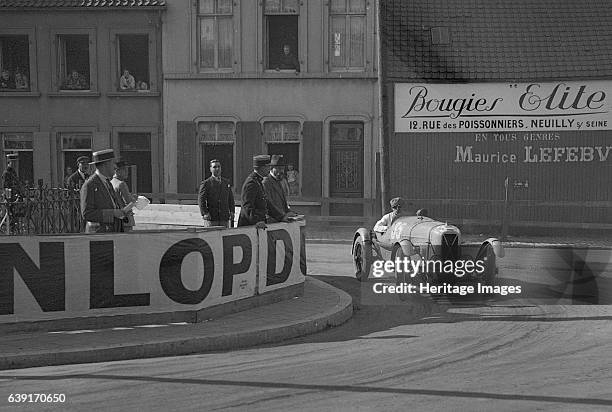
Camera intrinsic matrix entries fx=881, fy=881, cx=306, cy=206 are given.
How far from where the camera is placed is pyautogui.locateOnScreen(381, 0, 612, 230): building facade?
24.1 m

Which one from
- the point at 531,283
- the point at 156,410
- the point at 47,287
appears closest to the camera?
the point at 156,410

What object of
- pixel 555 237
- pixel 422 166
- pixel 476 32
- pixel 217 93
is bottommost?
pixel 555 237

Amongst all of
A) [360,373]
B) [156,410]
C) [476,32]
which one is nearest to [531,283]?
[360,373]

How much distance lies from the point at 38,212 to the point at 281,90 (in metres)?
13.1

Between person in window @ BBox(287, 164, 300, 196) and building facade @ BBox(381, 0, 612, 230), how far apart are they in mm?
3345

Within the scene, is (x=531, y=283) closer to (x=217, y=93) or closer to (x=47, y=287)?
(x=47, y=287)

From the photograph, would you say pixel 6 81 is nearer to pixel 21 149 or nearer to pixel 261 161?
pixel 21 149

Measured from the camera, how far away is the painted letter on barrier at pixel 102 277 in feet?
31.1

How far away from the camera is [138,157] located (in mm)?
27219

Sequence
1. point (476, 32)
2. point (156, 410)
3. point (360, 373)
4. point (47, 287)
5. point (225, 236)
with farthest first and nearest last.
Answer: point (476, 32), point (225, 236), point (47, 287), point (360, 373), point (156, 410)

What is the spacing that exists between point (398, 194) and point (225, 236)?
14.8 m

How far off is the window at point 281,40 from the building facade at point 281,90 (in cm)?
3

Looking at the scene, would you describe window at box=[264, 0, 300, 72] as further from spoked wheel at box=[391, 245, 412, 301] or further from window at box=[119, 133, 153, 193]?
spoked wheel at box=[391, 245, 412, 301]

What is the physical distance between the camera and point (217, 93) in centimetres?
2656
